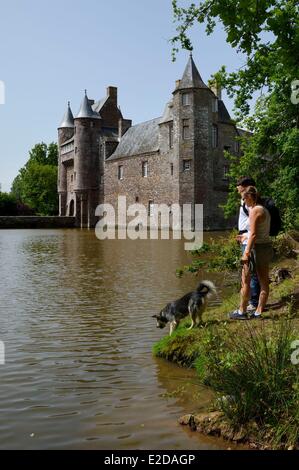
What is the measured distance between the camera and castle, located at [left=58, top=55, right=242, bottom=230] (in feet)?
142

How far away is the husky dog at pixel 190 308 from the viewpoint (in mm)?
6590

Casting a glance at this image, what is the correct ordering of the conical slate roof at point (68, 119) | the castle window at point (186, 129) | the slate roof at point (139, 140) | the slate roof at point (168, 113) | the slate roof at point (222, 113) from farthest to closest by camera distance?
the conical slate roof at point (68, 119)
the slate roof at point (139, 140)
the slate roof at point (222, 113)
the slate roof at point (168, 113)
the castle window at point (186, 129)

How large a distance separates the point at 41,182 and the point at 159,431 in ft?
225

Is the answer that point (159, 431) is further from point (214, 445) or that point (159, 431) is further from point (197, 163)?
point (197, 163)

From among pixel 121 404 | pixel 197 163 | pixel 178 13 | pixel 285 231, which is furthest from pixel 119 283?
pixel 197 163

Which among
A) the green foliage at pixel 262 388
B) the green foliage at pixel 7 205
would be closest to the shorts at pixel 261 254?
the green foliage at pixel 262 388

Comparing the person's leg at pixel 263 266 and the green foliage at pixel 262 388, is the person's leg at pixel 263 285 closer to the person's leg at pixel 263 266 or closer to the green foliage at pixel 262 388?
the person's leg at pixel 263 266

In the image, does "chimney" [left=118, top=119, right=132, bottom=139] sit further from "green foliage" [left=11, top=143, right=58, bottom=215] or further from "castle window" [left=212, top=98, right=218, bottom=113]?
"green foliage" [left=11, top=143, right=58, bottom=215]

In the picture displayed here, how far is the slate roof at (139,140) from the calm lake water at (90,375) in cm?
3793

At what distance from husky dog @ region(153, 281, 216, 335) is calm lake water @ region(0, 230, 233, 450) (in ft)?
1.16

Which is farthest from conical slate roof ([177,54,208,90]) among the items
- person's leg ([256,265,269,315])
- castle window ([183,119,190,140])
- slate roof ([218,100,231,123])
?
person's leg ([256,265,269,315])

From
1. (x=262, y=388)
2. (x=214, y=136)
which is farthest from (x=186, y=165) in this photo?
(x=262, y=388)

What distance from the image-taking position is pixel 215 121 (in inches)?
1818
